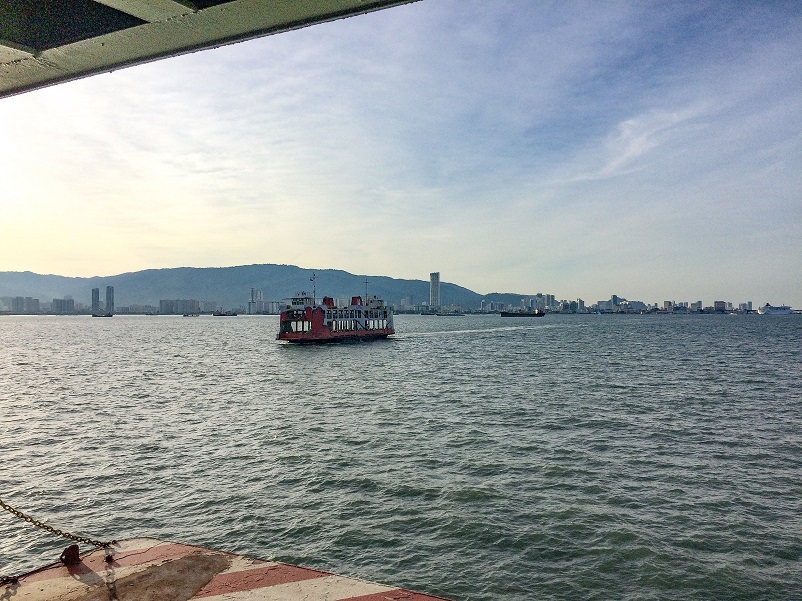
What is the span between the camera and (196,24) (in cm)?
416

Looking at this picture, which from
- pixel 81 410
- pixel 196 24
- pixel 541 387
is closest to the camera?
pixel 196 24

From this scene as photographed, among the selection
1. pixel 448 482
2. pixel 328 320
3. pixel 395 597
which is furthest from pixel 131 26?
pixel 328 320

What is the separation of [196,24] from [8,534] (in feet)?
49.1

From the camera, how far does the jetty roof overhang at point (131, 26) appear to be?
3.89m

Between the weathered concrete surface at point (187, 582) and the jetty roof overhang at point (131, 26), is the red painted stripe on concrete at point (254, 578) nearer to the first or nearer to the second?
the weathered concrete surface at point (187, 582)

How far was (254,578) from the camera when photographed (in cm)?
669

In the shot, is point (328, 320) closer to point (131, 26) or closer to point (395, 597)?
point (395, 597)

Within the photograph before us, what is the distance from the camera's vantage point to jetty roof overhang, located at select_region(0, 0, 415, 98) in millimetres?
3891

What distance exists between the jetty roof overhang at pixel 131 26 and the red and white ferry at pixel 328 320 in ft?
243

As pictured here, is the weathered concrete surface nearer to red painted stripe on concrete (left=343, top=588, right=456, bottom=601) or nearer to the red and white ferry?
red painted stripe on concrete (left=343, top=588, right=456, bottom=601)

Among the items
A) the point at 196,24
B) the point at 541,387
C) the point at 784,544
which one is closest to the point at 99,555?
the point at 196,24

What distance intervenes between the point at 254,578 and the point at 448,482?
10347mm

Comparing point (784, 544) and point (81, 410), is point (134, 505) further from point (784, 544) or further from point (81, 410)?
point (81, 410)

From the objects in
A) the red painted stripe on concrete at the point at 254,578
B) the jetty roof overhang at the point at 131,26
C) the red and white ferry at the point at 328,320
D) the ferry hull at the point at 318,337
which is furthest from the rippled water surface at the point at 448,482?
the red and white ferry at the point at 328,320
